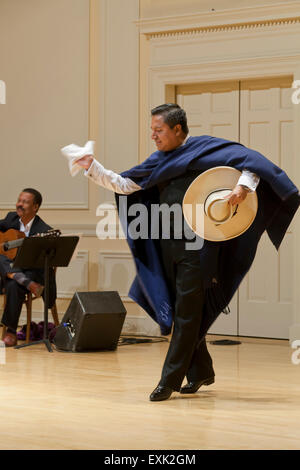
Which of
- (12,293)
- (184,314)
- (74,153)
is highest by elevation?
(74,153)

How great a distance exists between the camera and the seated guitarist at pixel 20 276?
6484mm

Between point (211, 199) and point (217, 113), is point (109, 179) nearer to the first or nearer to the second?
point (211, 199)

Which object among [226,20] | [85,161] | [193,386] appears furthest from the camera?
[226,20]

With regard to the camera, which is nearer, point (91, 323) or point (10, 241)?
point (91, 323)

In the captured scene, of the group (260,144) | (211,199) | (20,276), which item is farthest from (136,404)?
(260,144)

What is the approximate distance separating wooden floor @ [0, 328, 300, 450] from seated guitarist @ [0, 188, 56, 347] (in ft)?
1.29

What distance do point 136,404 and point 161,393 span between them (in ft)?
0.49

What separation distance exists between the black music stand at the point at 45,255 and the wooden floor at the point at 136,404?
0.43m

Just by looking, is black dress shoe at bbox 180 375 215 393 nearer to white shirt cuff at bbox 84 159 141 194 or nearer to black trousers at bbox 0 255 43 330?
white shirt cuff at bbox 84 159 141 194

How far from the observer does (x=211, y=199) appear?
A: 407 centimetres

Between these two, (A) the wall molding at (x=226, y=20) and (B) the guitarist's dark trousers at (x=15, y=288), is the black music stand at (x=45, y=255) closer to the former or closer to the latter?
(B) the guitarist's dark trousers at (x=15, y=288)

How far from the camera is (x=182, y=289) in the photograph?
13.7 feet

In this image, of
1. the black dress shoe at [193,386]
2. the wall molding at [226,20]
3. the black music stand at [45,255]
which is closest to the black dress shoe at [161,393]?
the black dress shoe at [193,386]

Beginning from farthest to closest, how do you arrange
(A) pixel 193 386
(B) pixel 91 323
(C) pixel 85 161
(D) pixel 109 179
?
(B) pixel 91 323, (A) pixel 193 386, (D) pixel 109 179, (C) pixel 85 161
